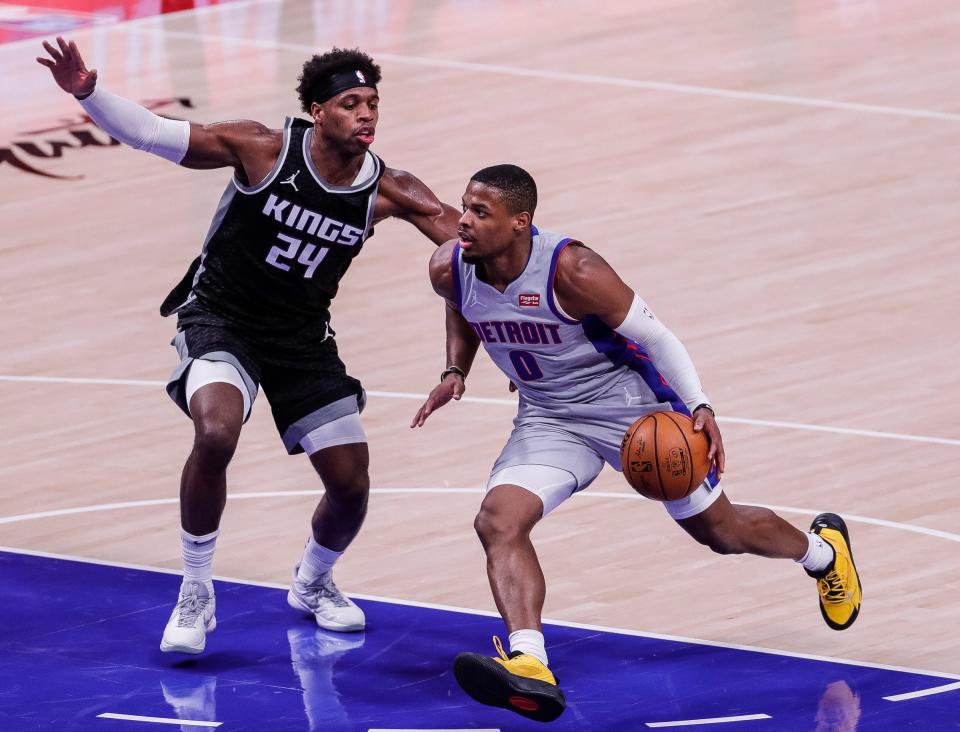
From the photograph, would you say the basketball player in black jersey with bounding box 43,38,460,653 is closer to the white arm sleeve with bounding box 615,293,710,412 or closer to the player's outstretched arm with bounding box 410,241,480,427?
the player's outstretched arm with bounding box 410,241,480,427

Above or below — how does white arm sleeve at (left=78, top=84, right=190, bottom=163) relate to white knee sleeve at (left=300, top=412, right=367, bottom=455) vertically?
above

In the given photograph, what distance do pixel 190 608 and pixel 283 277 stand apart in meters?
1.31

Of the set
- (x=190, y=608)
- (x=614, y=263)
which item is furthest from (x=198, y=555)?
(x=614, y=263)

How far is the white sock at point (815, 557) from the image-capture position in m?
7.96

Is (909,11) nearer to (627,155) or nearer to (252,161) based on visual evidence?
(627,155)

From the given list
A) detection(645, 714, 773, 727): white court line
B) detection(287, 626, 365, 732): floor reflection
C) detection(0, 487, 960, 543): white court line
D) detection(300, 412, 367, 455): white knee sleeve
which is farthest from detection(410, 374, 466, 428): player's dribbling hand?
detection(0, 487, 960, 543): white court line

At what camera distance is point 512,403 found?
10977 millimetres

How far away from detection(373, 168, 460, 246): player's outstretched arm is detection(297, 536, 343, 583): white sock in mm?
1291

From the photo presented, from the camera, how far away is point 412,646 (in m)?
8.05

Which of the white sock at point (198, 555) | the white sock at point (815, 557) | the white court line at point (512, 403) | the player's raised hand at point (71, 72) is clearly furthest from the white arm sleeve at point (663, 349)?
the white court line at point (512, 403)

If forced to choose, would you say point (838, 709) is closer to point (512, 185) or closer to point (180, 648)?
point (512, 185)

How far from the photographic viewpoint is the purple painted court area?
7.31 metres

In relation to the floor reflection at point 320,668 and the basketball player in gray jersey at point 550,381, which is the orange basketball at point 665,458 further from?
the floor reflection at point 320,668

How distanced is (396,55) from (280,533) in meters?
10.2
